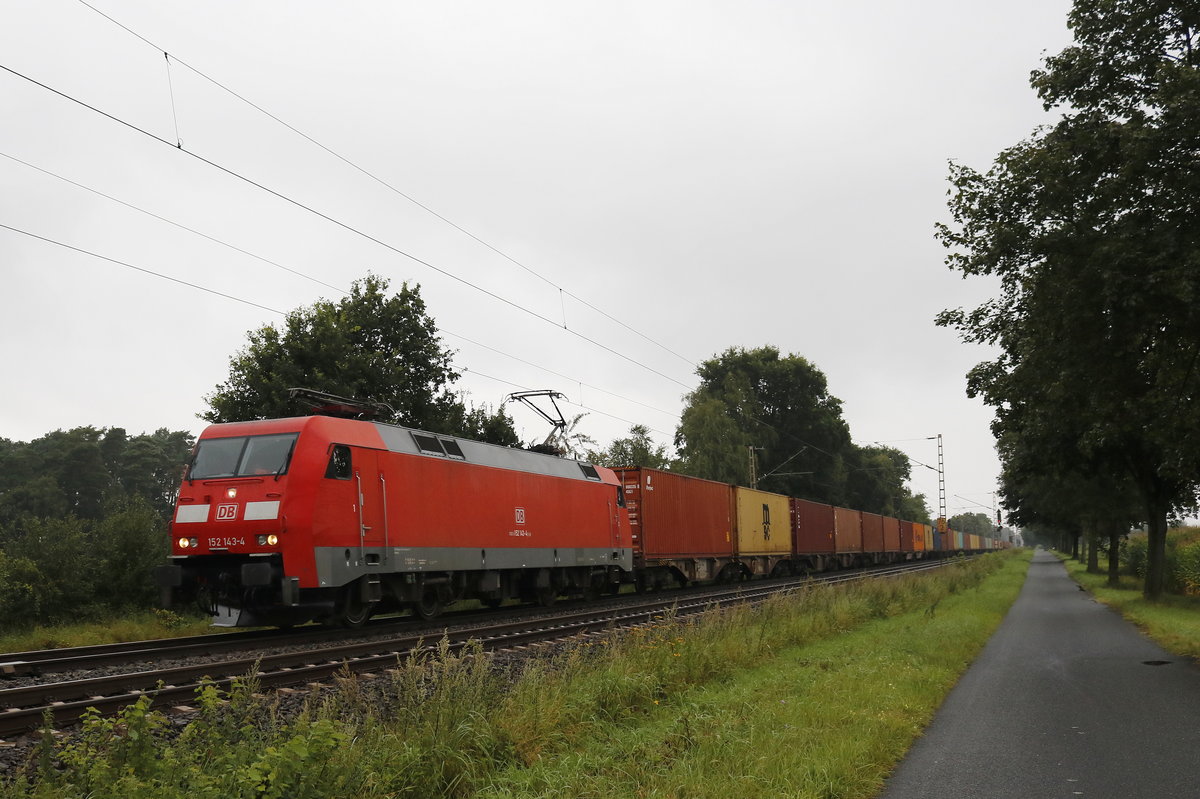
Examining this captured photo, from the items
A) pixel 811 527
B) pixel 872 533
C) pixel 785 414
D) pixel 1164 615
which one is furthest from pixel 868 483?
pixel 1164 615

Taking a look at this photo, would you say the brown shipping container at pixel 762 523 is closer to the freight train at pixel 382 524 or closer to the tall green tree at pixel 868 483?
the freight train at pixel 382 524

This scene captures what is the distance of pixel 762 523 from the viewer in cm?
3553

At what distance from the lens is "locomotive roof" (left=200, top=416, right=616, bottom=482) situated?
14531 mm

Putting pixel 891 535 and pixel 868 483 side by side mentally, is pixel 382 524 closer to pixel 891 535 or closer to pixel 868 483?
pixel 891 535

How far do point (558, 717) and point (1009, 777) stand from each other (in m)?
3.48

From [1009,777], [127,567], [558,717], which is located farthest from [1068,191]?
[127,567]

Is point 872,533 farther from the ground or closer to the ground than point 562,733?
closer to the ground

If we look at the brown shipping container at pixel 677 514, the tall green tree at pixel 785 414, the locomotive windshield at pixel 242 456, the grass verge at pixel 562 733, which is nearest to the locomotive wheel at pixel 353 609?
the locomotive windshield at pixel 242 456

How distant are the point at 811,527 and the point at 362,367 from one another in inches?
847

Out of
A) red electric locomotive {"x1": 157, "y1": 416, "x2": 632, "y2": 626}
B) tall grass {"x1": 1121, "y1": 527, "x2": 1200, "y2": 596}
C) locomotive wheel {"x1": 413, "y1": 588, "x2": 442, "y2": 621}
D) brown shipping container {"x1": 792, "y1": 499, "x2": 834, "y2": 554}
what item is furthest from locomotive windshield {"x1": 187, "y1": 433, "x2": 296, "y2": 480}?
brown shipping container {"x1": 792, "y1": 499, "x2": 834, "y2": 554}

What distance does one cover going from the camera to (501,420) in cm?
3822

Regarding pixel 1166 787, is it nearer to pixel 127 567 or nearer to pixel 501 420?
pixel 127 567

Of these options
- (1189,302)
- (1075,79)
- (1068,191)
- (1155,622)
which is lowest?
(1155,622)

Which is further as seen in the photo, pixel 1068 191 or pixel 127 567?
pixel 127 567
